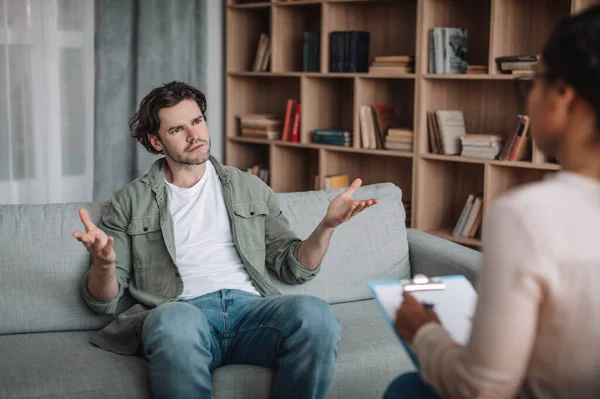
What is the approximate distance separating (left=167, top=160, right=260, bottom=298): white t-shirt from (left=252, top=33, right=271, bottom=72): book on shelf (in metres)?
2.26

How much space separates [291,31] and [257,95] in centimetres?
53

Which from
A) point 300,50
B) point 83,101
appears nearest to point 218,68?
point 300,50

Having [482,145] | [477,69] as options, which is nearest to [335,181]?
[482,145]

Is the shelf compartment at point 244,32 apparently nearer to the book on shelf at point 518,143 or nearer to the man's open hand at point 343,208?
the book on shelf at point 518,143

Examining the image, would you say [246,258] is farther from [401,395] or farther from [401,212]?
[401,395]

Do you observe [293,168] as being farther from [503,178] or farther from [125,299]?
[125,299]

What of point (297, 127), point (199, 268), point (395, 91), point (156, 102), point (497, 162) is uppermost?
point (395, 91)

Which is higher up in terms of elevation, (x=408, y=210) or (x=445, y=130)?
(x=445, y=130)

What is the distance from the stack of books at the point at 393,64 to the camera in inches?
146

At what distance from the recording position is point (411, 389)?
1.32 meters

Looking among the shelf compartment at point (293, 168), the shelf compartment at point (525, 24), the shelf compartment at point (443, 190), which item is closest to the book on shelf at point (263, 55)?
the shelf compartment at point (293, 168)

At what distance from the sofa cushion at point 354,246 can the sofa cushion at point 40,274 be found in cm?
65

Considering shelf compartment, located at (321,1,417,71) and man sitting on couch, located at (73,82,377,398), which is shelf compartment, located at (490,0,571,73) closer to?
shelf compartment, located at (321,1,417,71)

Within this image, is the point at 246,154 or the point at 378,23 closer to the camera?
the point at 378,23
